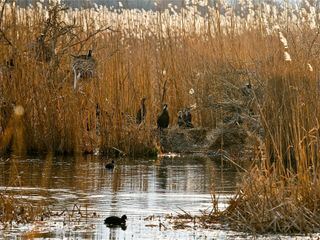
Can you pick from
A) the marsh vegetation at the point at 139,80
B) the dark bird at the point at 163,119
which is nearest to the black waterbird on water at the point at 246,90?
the marsh vegetation at the point at 139,80

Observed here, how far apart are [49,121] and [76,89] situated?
598 mm

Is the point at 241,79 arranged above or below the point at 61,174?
above

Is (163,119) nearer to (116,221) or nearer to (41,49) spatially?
(41,49)

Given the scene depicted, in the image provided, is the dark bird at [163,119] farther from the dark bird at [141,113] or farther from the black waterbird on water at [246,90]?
the black waterbird on water at [246,90]

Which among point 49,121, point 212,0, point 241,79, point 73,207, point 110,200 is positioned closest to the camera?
point 73,207

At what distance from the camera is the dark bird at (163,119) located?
51.7ft

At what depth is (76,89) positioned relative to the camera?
1513 cm

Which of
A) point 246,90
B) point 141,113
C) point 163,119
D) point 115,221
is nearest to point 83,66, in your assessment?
point 141,113

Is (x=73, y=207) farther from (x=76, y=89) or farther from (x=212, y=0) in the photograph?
(x=212, y=0)

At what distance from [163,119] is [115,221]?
7.51 m

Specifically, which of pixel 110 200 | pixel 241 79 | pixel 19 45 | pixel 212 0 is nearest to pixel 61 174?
pixel 110 200

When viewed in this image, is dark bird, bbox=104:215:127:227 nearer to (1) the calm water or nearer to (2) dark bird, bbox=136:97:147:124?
(1) the calm water

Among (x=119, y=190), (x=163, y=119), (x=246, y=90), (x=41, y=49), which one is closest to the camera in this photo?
(x=119, y=190)

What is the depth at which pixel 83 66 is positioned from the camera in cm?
1450
